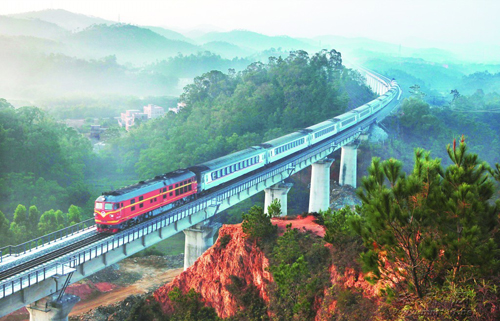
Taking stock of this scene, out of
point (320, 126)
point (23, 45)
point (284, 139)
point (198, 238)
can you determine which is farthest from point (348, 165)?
point (23, 45)

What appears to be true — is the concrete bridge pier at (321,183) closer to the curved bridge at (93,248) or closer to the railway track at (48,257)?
the curved bridge at (93,248)

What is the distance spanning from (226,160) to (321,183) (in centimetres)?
1870

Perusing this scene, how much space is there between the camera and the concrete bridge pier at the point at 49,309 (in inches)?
881

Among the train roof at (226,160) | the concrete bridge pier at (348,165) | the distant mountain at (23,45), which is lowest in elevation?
the concrete bridge pier at (348,165)

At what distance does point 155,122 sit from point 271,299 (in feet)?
221

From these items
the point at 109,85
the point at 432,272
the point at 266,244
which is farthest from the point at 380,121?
the point at 109,85

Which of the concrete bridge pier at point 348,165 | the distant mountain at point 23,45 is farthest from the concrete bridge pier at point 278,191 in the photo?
the distant mountain at point 23,45

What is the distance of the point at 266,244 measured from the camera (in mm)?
25547

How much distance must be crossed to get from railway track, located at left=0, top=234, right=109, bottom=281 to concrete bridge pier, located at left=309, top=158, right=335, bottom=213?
31.2 meters

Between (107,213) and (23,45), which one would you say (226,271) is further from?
(23,45)

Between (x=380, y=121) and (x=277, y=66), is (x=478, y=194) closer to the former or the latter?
(x=380, y=121)

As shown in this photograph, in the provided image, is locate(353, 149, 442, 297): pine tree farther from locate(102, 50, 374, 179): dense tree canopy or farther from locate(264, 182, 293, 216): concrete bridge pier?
locate(102, 50, 374, 179): dense tree canopy

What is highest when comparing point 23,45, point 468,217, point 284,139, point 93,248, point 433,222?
point 23,45

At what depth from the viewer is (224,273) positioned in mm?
25703
